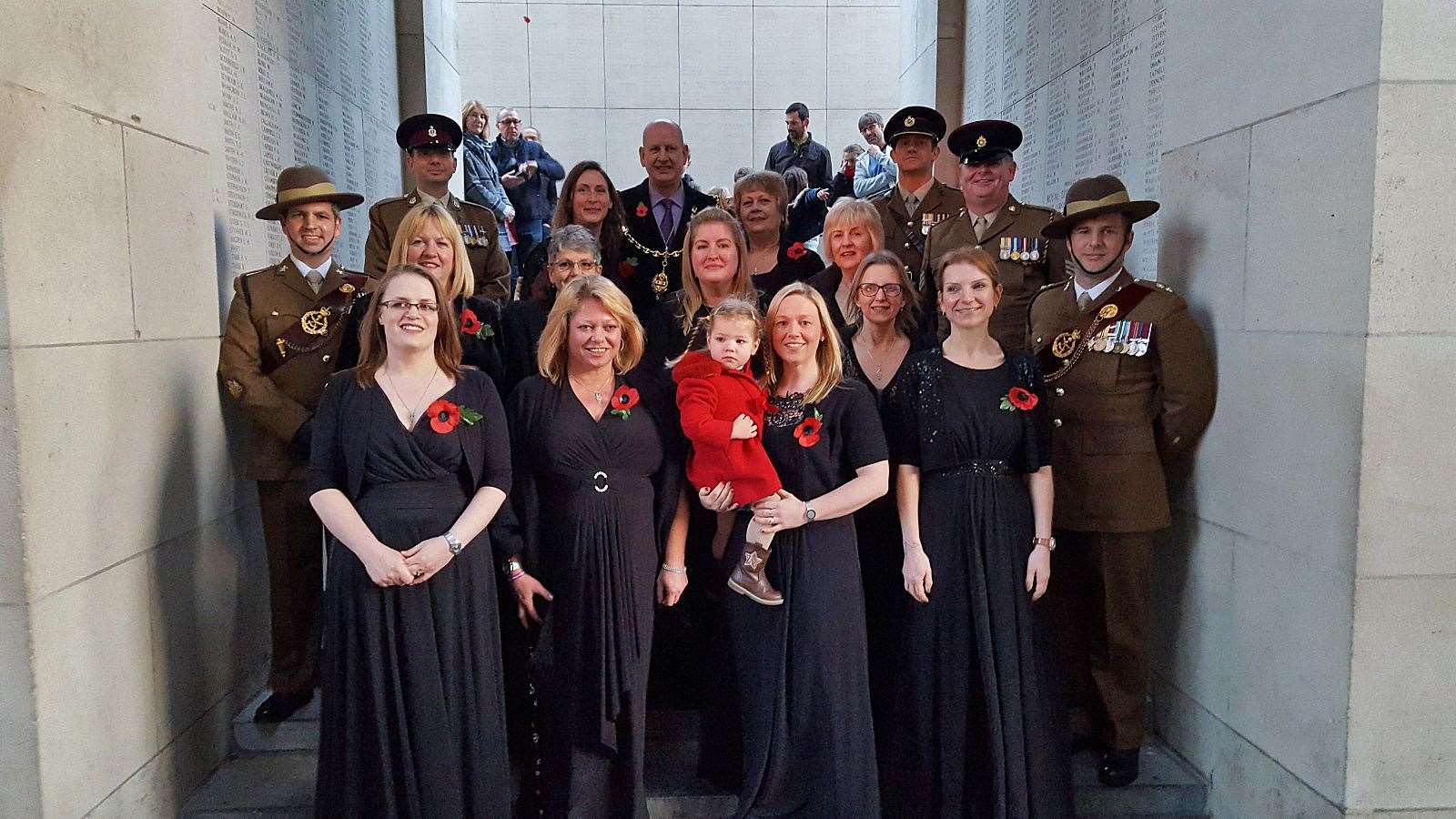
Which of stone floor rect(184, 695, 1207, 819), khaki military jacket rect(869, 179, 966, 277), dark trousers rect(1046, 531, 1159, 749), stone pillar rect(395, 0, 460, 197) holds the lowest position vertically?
stone floor rect(184, 695, 1207, 819)

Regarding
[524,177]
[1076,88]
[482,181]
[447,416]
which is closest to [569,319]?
[447,416]

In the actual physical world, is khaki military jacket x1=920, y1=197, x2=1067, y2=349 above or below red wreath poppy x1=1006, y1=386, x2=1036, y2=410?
above

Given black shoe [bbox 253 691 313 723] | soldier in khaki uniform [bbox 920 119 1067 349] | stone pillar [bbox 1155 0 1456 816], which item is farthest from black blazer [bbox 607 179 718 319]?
stone pillar [bbox 1155 0 1456 816]

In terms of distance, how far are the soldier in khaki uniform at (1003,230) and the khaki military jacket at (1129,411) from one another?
718 millimetres

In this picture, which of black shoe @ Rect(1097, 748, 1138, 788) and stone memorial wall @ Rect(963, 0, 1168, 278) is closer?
black shoe @ Rect(1097, 748, 1138, 788)

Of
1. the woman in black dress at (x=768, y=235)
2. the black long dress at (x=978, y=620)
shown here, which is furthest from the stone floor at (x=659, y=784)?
the woman in black dress at (x=768, y=235)

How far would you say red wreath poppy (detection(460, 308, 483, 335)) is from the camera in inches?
149

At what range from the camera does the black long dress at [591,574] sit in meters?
3.18

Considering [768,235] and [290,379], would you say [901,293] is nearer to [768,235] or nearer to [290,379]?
[768,235]

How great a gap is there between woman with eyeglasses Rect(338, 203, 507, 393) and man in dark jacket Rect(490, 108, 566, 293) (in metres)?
4.25

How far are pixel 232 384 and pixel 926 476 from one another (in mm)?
2445

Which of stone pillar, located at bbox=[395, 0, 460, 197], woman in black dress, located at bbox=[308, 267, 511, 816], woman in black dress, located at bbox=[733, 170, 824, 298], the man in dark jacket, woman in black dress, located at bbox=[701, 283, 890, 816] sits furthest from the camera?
the man in dark jacket

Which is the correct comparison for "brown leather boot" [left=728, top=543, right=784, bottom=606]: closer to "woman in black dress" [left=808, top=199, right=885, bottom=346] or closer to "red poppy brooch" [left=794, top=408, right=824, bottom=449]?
"red poppy brooch" [left=794, top=408, right=824, bottom=449]

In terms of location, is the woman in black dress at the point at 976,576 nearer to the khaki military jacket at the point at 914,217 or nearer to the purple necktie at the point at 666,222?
the khaki military jacket at the point at 914,217
